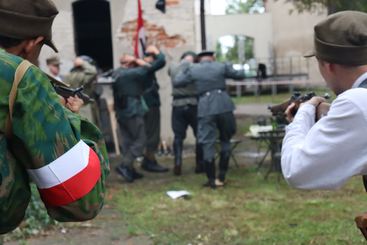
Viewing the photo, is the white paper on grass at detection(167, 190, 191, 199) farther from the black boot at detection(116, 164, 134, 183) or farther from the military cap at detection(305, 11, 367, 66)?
the military cap at detection(305, 11, 367, 66)

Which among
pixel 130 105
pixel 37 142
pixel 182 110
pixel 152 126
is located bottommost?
pixel 152 126

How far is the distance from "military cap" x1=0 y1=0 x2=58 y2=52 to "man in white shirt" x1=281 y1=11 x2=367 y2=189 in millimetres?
989

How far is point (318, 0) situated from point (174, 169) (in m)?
4.18

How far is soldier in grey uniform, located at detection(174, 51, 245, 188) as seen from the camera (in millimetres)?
8133

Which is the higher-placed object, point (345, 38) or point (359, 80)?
point (345, 38)

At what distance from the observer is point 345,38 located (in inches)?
89.7

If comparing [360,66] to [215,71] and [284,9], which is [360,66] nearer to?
[215,71]

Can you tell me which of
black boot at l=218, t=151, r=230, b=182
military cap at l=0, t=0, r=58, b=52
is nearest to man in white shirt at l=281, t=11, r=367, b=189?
military cap at l=0, t=0, r=58, b=52

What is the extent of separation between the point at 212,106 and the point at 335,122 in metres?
6.04

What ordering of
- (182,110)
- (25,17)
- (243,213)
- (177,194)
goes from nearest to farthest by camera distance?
(25,17), (243,213), (177,194), (182,110)

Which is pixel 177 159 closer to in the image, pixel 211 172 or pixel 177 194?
pixel 211 172

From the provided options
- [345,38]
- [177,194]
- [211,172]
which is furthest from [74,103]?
[211,172]

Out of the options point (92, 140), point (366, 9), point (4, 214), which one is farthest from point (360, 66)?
point (366, 9)

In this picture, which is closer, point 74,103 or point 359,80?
point 74,103
